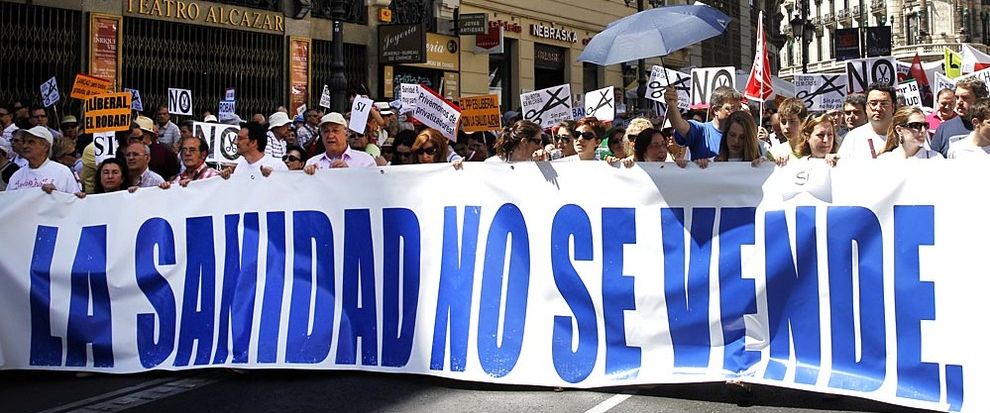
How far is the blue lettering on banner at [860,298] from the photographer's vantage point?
5660 millimetres

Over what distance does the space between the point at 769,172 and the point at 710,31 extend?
59.3 inches

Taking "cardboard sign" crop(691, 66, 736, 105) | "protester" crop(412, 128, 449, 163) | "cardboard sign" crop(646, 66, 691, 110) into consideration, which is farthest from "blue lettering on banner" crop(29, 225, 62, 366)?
"cardboard sign" crop(691, 66, 736, 105)

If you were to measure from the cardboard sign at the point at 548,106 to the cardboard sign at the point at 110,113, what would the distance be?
4577 millimetres

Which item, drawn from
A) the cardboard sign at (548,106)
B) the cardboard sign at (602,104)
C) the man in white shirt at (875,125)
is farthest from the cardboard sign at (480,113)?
the man in white shirt at (875,125)

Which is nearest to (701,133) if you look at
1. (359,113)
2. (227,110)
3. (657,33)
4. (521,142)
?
(657,33)

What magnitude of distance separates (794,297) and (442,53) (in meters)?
19.0

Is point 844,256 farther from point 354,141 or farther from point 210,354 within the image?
point 354,141

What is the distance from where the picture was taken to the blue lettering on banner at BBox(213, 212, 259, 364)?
269 inches

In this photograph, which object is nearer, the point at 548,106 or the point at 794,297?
the point at 794,297

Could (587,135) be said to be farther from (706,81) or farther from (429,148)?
(706,81)

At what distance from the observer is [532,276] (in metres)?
6.36

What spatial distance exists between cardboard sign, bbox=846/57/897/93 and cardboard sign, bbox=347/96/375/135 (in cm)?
671

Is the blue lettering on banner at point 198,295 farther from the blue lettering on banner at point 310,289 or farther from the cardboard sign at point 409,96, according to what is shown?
the cardboard sign at point 409,96

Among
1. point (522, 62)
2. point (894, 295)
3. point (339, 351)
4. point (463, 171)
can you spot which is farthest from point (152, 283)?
point (522, 62)
